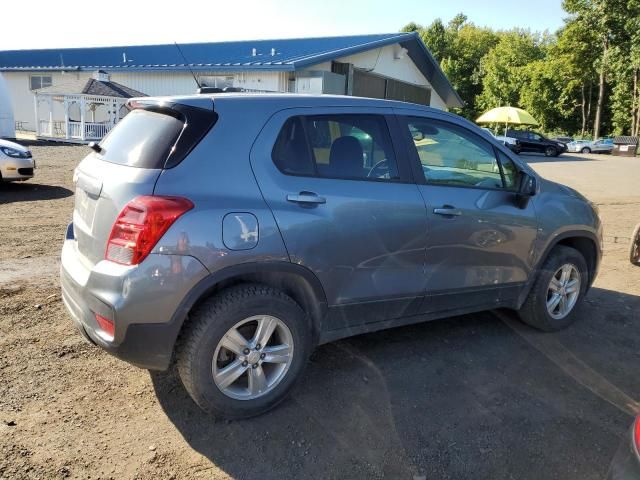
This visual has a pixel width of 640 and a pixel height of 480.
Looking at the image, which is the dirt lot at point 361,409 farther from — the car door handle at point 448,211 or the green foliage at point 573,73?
the green foliage at point 573,73

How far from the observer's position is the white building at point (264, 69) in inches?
814

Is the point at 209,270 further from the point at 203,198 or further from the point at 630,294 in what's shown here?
the point at 630,294

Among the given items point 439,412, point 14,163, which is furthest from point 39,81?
point 439,412

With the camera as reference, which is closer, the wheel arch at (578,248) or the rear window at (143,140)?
the rear window at (143,140)

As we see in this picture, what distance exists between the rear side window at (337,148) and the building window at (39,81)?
33.2m

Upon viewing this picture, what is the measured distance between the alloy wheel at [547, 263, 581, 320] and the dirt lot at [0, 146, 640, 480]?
20 cm

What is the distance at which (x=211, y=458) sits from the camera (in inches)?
108

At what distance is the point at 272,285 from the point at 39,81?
34370 mm

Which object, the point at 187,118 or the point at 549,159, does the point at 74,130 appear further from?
the point at 549,159

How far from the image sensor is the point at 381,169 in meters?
3.45

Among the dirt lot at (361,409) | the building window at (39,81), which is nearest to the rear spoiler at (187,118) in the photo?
the dirt lot at (361,409)

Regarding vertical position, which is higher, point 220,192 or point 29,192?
point 220,192

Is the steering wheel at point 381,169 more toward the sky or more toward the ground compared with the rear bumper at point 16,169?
more toward the sky

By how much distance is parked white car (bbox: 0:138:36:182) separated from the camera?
10.1 metres
